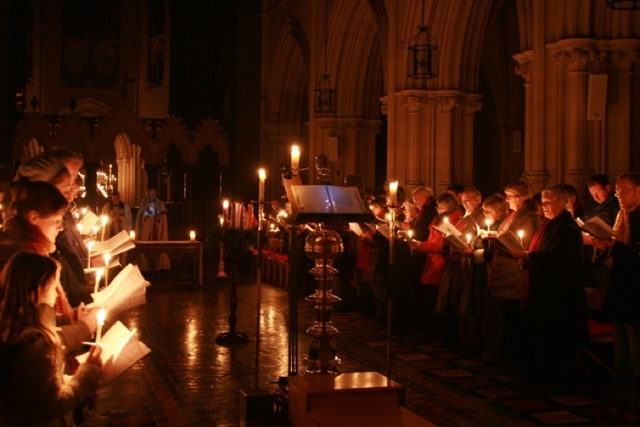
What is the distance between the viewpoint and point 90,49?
3541 centimetres

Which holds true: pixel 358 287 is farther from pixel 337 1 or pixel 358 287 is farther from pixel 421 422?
pixel 337 1

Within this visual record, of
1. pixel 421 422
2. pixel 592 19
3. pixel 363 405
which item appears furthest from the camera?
pixel 592 19

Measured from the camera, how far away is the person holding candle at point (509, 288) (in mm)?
7172

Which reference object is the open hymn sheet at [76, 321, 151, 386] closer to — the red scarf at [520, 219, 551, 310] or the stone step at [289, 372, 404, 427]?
the stone step at [289, 372, 404, 427]

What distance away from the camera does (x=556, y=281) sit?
6.62 m

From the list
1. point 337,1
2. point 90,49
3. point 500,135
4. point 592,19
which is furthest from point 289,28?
point 90,49

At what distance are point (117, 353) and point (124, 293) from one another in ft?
2.15

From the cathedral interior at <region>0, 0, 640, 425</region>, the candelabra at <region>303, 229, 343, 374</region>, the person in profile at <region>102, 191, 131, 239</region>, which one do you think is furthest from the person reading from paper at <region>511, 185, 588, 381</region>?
the person in profile at <region>102, 191, 131, 239</region>

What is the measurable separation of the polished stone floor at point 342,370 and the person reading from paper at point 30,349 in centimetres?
260

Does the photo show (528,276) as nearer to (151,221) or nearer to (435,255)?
(435,255)

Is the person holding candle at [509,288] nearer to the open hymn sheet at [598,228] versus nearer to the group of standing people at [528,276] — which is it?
the group of standing people at [528,276]

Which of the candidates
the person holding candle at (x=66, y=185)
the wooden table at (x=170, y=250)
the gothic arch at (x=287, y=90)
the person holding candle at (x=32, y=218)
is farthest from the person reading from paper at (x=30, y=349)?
the gothic arch at (x=287, y=90)

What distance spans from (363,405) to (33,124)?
1530 cm

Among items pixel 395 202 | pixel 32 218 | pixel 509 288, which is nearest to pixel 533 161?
pixel 509 288
